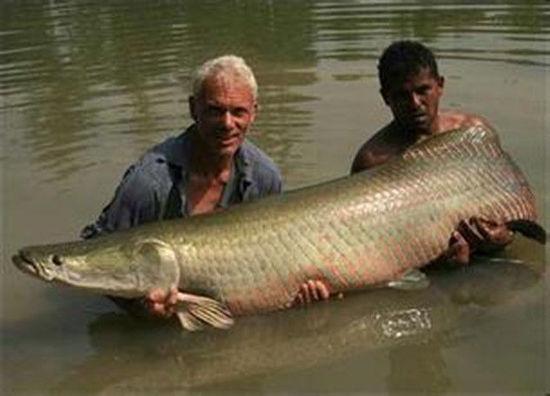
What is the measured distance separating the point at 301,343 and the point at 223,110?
1.01 meters

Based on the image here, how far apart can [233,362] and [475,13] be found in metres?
9.12

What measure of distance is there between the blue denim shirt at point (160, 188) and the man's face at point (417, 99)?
801 millimetres

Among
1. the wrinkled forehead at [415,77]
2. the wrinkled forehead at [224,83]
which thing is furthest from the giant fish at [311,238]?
the wrinkled forehead at [224,83]

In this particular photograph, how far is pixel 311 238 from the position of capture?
4.18 metres

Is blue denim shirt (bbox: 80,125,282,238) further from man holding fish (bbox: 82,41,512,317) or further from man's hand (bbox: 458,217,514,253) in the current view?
man's hand (bbox: 458,217,514,253)

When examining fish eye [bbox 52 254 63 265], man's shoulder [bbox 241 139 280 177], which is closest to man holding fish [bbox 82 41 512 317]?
man's shoulder [bbox 241 139 280 177]

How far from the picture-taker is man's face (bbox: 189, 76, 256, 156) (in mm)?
3965

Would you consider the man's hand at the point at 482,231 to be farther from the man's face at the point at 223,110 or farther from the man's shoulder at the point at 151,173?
the man's shoulder at the point at 151,173

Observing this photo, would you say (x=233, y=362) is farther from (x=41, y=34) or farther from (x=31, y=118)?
(x=41, y=34)

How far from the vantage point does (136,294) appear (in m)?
3.94

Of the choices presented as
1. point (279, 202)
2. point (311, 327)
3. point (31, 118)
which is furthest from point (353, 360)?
point (31, 118)

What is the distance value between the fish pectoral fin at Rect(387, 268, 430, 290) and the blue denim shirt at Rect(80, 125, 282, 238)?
74cm

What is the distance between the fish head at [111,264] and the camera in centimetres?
381

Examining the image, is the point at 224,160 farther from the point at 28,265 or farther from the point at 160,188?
the point at 28,265
